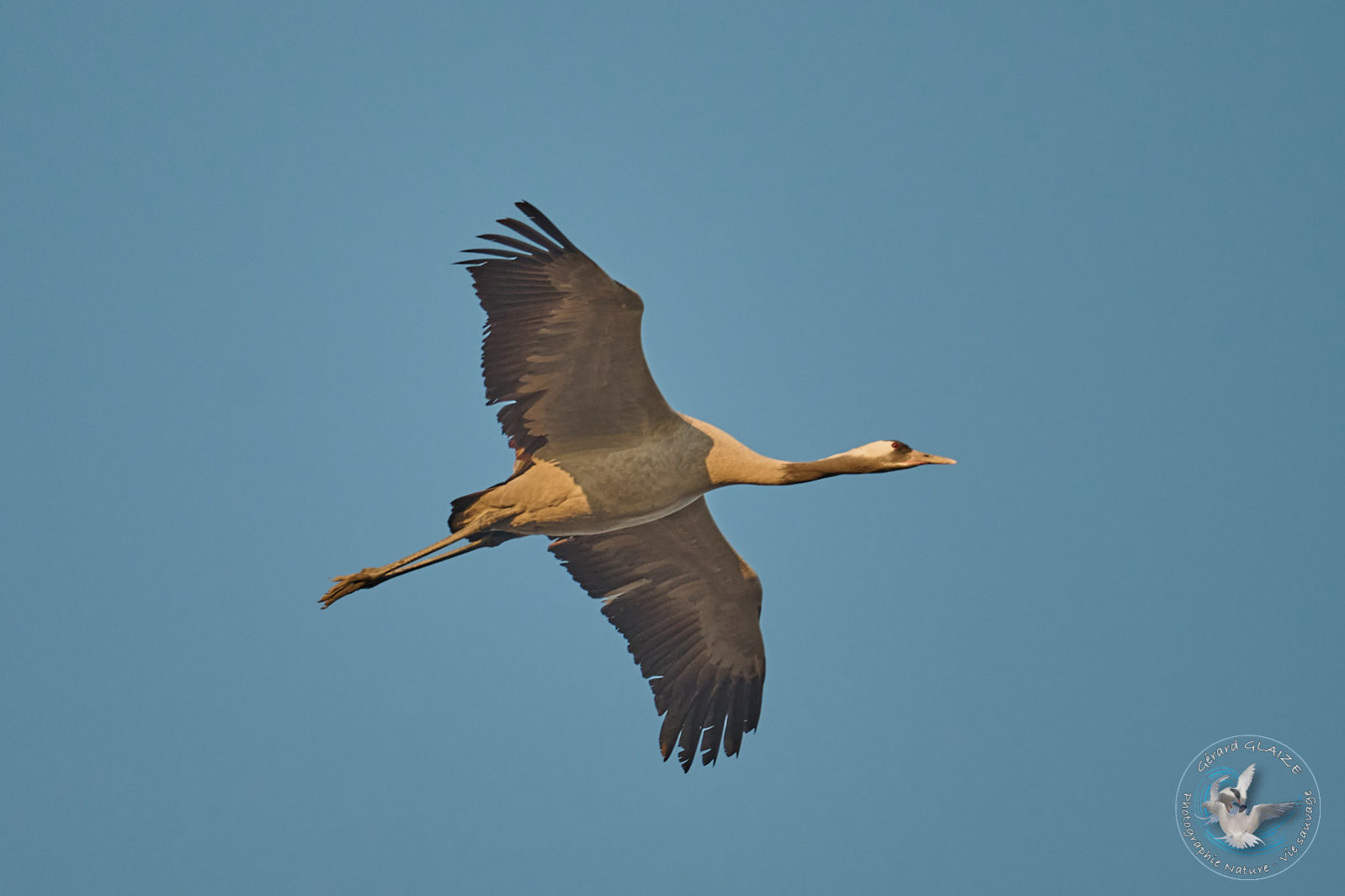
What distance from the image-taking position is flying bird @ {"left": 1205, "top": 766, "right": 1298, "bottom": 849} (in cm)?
1555

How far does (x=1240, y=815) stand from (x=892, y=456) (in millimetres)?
6585

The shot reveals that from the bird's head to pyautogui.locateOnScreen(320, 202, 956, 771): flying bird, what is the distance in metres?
0.01

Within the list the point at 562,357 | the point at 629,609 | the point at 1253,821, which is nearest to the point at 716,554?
the point at 629,609

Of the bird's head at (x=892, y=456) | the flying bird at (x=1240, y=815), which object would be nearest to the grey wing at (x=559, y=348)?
the bird's head at (x=892, y=456)

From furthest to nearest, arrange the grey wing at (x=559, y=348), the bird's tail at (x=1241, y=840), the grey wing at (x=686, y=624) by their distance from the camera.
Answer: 1. the bird's tail at (x=1241, y=840)
2. the grey wing at (x=686, y=624)
3. the grey wing at (x=559, y=348)

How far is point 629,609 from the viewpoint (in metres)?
14.2

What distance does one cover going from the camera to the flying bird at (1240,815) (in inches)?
612

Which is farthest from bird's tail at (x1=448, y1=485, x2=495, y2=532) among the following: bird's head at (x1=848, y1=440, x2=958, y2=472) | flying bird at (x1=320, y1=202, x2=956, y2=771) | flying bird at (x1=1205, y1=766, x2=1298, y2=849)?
flying bird at (x1=1205, y1=766, x2=1298, y2=849)

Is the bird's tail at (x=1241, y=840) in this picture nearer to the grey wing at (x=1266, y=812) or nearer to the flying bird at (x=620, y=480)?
the grey wing at (x=1266, y=812)

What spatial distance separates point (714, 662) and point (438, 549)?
3.11 m

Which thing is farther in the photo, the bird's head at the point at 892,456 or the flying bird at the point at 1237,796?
the flying bird at the point at 1237,796

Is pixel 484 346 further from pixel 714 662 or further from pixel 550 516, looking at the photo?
pixel 714 662

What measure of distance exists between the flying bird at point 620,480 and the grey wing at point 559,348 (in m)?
0.01

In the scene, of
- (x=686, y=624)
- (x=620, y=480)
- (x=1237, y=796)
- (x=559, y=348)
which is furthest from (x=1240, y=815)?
(x=559, y=348)
